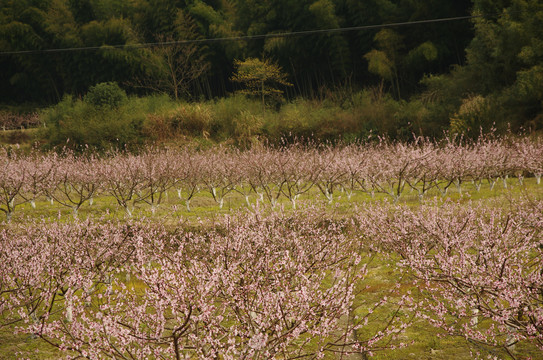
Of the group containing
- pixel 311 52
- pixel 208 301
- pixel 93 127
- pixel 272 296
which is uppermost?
pixel 311 52

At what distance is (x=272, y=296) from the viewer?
4.74 m

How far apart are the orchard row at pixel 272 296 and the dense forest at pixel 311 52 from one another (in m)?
17.2

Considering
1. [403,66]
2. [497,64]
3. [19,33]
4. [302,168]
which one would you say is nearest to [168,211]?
[302,168]

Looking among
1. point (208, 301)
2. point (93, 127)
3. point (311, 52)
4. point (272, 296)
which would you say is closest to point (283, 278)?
point (272, 296)

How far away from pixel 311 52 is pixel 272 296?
37071mm

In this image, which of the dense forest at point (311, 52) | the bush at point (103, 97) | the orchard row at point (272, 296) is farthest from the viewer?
the bush at point (103, 97)

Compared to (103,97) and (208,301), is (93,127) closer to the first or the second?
(103,97)

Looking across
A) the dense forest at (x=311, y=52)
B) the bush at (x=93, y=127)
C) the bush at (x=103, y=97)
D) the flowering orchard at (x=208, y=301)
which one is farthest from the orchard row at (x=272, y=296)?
the bush at (x=103, y=97)

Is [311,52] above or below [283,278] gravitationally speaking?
above

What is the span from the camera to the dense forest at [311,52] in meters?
24.2

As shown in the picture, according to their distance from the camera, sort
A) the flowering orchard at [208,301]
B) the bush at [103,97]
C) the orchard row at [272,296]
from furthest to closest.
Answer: the bush at [103,97] → the orchard row at [272,296] → the flowering orchard at [208,301]

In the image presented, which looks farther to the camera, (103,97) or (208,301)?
(103,97)

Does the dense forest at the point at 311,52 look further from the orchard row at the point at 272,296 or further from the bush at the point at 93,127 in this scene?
the orchard row at the point at 272,296

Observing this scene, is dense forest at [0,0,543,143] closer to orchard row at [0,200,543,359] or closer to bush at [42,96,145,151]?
bush at [42,96,145,151]
